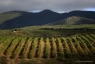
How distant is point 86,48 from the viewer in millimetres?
59156

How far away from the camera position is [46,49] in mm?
59000

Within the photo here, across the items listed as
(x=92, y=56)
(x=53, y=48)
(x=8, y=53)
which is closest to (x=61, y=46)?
(x=53, y=48)

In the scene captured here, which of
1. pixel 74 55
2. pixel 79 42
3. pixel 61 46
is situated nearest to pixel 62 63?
pixel 74 55

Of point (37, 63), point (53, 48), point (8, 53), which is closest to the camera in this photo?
point (37, 63)

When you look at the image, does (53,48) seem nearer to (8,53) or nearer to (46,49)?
(46,49)

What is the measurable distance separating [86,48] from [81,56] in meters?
7.44

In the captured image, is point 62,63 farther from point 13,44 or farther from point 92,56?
point 13,44

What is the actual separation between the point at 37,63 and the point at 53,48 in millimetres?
16624

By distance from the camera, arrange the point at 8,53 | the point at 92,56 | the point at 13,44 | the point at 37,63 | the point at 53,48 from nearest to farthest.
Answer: the point at 37,63 → the point at 92,56 → the point at 8,53 → the point at 53,48 → the point at 13,44

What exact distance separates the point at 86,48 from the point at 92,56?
23.6 ft

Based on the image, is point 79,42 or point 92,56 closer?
point 92,56

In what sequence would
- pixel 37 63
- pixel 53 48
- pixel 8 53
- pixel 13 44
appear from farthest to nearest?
pixel 13 44 → pixel 53 48 → pixel 8 53 → pixel 37 63

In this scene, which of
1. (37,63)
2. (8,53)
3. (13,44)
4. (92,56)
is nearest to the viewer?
(37,63)

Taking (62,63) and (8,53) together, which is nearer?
(62,63)
